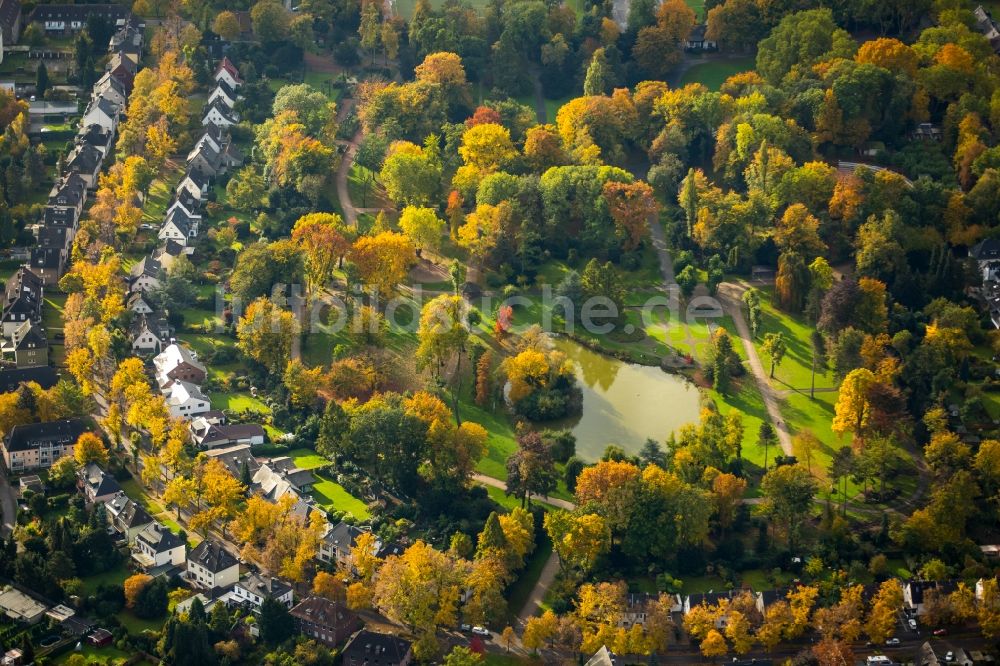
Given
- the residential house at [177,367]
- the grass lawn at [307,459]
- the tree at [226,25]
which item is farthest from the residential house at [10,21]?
the grass lawn at [307,459]

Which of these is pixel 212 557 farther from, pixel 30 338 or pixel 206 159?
pixel 206 159

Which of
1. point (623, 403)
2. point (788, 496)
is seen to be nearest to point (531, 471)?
point (623, 403)

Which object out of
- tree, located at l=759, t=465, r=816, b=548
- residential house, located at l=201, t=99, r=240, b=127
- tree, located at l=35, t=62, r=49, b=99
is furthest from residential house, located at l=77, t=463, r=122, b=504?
tree, located at l=35, t=62, r=49, b=99

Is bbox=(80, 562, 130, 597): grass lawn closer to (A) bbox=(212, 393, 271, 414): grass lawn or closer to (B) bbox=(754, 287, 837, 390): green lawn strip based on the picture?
(A) bbox=(212, 393, 271, 414): grass lawn

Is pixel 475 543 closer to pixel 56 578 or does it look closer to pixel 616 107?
pixel 56 578

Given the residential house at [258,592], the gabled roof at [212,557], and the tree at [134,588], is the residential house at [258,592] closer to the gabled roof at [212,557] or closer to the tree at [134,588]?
the gabled roof at [212,557]
